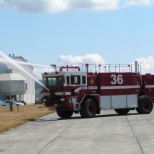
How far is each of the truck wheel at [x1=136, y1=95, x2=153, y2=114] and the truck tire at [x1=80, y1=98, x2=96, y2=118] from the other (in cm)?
351

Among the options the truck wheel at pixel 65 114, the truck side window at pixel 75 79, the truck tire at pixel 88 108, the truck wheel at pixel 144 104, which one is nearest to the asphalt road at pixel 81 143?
the truck tire at pixel 88 108

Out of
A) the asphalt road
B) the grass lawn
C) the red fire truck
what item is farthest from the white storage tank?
the asphalt road

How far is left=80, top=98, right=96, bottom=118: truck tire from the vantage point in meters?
28.8

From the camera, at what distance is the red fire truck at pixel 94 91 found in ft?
93.5

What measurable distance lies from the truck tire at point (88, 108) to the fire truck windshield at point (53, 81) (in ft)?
6.50

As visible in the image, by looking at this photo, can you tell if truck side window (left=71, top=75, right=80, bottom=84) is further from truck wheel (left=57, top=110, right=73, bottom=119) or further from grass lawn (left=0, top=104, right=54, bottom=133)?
grass lawn (left=0, top=104, right=54, bottom=133)

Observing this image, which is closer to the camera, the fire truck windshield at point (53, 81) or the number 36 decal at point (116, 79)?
the fire truck windshield at point (53, 81)

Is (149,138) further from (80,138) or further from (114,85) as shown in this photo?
(114,85)

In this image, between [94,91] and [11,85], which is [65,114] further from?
[11,85]

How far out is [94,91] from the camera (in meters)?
29.6

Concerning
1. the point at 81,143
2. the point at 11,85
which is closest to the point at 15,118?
the point at 81,143

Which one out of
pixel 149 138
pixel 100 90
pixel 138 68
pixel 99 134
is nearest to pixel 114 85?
pixel 100 90

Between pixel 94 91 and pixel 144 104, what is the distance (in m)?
3.87

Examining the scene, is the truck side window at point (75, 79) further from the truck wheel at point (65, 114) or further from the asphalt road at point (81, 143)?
the asphalt road at point (81, 143)
